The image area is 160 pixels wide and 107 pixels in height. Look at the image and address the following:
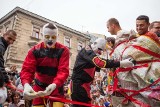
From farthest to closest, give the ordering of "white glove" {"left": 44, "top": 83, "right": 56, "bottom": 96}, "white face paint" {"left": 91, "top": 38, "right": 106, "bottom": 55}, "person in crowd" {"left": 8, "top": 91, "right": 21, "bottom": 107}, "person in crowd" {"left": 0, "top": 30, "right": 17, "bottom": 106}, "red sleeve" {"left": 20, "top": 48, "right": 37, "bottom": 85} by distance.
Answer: "person in crowd" {"left": 8, "top": 91, "right": 21, "bottom": 107} → "person in crowd" {"left": 0, "top": 30, "right": 17, "bottom": 106} → "white face paint" {"left": 91, "top": 38, "right": 106, "bottom": 55} → "red sleeve" {"left": 20, "top": 48, "right": 37, "bottom": 85} → "white glove" {"left": 44, "top": 83, "right": 56, "bottom": 96}

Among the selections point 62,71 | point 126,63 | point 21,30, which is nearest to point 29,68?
point 62,71

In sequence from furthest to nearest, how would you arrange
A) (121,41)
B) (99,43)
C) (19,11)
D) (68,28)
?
(68,28)
(19,11)
(99,43)
(121,41)

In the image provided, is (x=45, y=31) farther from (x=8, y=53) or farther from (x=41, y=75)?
(x=8, y=53)

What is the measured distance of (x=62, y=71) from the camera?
123 inches

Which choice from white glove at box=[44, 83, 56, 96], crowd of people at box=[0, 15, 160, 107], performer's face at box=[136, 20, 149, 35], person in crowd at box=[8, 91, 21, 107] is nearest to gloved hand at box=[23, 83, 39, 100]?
crowd of people at box=[0, 15, 160, 107]

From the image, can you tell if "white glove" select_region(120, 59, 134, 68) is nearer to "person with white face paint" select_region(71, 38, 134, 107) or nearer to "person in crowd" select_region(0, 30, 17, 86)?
"person with white face paint" select_region(71, 38, 134, 107)

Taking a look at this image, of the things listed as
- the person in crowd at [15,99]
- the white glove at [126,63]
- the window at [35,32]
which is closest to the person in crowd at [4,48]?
the white glove at [126,63]

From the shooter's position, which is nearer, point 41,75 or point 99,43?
point 41,75

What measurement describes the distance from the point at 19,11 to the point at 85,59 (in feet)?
60.0

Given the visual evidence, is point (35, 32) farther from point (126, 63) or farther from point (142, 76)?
point (142, 76)

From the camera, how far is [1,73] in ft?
12.6

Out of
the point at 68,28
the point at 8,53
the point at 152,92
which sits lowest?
the point at 152,92

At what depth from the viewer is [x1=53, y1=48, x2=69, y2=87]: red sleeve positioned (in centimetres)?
297

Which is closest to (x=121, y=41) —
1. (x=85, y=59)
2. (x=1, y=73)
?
(x=85, y=59)
